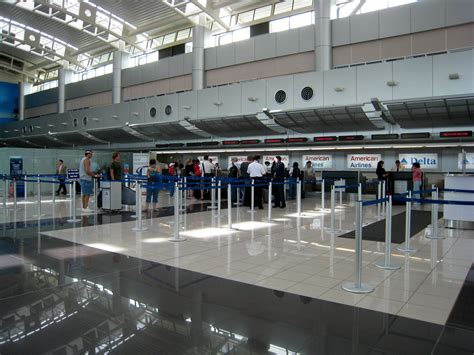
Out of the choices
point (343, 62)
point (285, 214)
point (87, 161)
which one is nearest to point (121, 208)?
point (87, 161)

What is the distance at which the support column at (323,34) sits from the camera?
18.7 meters

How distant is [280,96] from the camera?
63.6ft

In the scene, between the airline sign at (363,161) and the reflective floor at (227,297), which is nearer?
the reflective floor at (227,297)

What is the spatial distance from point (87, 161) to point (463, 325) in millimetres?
10962

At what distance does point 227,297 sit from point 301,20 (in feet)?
65.3

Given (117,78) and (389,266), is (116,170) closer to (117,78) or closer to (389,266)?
(389,266)

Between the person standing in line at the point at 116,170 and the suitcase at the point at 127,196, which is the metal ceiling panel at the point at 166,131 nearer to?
the suitcase at the point at 127,196

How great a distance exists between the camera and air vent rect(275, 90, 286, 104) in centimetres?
1927

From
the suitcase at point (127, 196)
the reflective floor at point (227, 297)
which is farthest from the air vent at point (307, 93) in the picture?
the reflective floor at point (227, 297)

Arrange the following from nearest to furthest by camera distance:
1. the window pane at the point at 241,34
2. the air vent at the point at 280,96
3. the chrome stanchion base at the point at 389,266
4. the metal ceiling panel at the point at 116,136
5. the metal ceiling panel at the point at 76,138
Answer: the chrome stanchion base at the point at 389,266
the air vent at the point at 280,96
the window pane at the point at 241,34
the metal ceiling panel at the point at 116,136
the metal ceiling panel at the point at 76,138

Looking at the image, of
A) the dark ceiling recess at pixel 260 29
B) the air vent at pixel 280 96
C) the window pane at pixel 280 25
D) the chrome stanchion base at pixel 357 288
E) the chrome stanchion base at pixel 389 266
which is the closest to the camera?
the chrome stanchion base at pixel 357 288

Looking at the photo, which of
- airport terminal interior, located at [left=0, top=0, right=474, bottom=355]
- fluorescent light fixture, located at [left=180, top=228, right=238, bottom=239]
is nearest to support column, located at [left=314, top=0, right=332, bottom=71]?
airport terminal interior, located at [left=0, top=0, right=474, bottom=355]

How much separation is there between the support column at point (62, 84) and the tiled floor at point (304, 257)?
28570mm

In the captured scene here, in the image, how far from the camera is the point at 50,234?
8227mm
